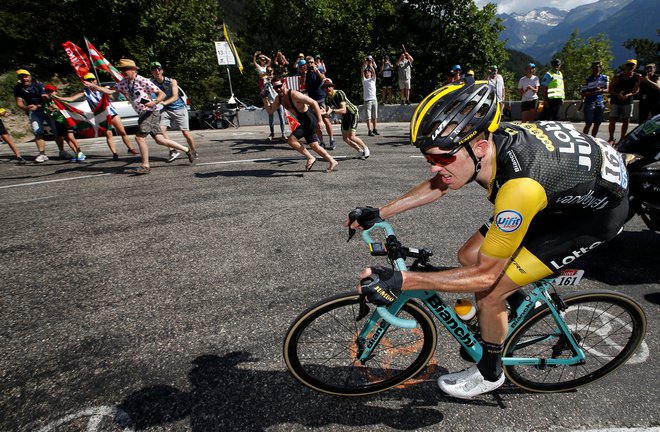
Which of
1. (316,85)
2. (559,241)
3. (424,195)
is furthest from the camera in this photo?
(316,85)

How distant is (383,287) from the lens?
5.54ft

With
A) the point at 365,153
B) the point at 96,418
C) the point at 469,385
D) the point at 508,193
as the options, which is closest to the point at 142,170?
the point at 365,153

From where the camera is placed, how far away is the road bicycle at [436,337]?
2.15 metres

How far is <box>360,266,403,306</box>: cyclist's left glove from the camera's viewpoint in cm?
168

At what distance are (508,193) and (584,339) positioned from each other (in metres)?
1.79

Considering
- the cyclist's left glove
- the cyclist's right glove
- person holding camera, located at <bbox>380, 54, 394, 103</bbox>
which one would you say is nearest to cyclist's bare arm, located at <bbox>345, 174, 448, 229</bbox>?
the cyclist's right glove

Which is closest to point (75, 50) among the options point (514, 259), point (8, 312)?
point (8, 312)

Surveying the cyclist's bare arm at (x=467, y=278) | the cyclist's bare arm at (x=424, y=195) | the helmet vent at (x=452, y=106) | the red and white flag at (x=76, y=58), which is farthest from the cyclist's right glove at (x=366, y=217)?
the red and white flag at (x=76, y=58)

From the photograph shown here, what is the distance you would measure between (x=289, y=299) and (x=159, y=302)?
49.6 inches

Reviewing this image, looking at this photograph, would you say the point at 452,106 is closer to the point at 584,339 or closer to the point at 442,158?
the point at 442,158

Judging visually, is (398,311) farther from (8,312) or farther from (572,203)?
(8,312)

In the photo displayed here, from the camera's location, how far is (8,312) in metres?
3.20

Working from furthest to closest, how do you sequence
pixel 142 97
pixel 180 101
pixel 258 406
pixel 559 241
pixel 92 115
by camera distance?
pixel 92 115 → pixel 180 101 → pixel 142 97 → pixel 258 406 → pixel 559 241

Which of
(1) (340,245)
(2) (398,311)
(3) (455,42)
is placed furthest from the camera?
(3) (455,42)
